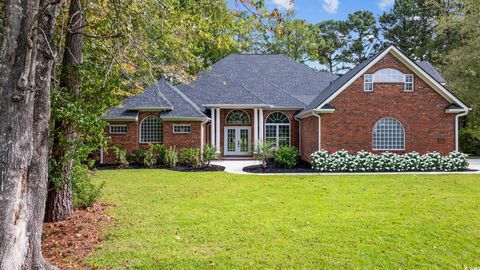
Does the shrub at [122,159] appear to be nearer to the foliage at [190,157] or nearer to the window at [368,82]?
the foliage at [190,157]

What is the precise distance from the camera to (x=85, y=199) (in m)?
7.25

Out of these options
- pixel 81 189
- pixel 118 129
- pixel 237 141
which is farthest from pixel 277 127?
pixel 81 189

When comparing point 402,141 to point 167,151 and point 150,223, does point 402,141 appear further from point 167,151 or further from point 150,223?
point 150,223

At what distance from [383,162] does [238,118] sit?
939cm

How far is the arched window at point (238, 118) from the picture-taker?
2059 centimetres

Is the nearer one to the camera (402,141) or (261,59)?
(402,141)

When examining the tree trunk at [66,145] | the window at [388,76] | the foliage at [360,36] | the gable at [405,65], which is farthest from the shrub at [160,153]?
the foliage at [360,36]

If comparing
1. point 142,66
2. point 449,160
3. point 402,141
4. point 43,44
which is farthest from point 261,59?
point 43,44

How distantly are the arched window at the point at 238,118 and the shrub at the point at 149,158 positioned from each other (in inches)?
226

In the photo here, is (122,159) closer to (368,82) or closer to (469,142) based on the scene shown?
(368,82)

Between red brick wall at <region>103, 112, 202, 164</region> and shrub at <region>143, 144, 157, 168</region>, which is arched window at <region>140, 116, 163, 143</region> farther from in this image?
shrub at <region>143, 144, 157, 168</region>

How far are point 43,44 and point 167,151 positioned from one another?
1263 centimetres

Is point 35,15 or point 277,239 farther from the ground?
point 35,15

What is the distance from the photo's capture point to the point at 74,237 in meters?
5.50
